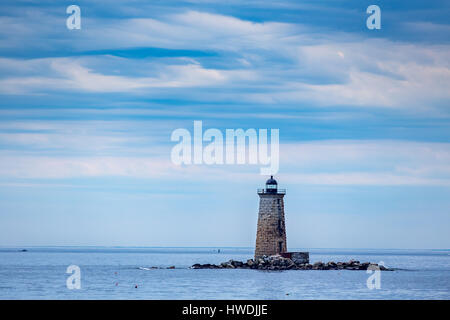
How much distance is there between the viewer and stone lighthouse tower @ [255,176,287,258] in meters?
76.5

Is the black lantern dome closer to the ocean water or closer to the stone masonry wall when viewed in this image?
the stone masonry wall

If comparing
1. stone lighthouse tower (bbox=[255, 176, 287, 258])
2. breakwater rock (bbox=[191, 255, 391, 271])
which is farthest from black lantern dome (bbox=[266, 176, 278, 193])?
breakwater rock (bbox=[191, 255, 391, 271])

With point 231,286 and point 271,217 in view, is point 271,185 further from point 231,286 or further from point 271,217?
point 231,286

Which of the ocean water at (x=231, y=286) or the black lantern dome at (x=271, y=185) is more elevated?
the black lantern dome at (x=271, y=185)

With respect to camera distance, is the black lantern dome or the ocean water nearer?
the ocean water

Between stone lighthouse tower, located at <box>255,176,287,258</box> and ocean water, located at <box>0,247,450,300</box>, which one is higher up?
stone lighthouse tower, located at <box>255,176,287,258</box>

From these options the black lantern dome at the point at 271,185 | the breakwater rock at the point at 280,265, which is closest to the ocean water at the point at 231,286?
the breakwater rock at the point at 280,265

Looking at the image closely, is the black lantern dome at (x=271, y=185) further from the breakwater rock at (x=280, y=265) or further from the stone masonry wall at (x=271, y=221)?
the breakwater rock at (x=280, y=265)

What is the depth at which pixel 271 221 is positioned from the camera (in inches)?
3007

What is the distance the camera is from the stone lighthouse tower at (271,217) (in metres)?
76.5

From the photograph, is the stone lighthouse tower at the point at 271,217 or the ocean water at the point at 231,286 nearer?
the ocean water at the point at 231,286
